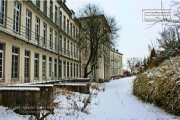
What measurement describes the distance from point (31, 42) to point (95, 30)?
44.7ft

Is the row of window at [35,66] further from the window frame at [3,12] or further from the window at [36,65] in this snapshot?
the window frame at [3,12]

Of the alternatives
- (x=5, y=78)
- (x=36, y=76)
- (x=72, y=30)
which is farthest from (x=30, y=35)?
(x=72, y=30)

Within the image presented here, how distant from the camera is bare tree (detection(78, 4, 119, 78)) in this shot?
29.8 metres

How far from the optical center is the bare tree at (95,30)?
2980 centimetres

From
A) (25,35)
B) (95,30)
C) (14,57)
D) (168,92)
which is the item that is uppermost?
(95,30)

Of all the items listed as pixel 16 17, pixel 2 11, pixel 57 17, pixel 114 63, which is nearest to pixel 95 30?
pixel 57 17

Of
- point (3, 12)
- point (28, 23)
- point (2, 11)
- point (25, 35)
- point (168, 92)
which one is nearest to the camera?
point (168, 92)

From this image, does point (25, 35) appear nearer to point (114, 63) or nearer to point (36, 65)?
point (36, 65)

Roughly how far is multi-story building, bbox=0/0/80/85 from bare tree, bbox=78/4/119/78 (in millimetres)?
2858

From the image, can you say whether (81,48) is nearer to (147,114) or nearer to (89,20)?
(89,20)

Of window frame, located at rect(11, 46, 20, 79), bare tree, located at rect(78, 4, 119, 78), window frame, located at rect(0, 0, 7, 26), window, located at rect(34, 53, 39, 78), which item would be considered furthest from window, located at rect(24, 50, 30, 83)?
bare tree, located at rect(78, 4, 119, 78)

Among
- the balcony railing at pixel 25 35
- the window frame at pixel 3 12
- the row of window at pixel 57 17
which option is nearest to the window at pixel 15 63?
the balcony railing at pixel 25 35

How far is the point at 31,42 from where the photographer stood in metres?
17.6

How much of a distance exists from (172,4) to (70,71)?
98.0ft
